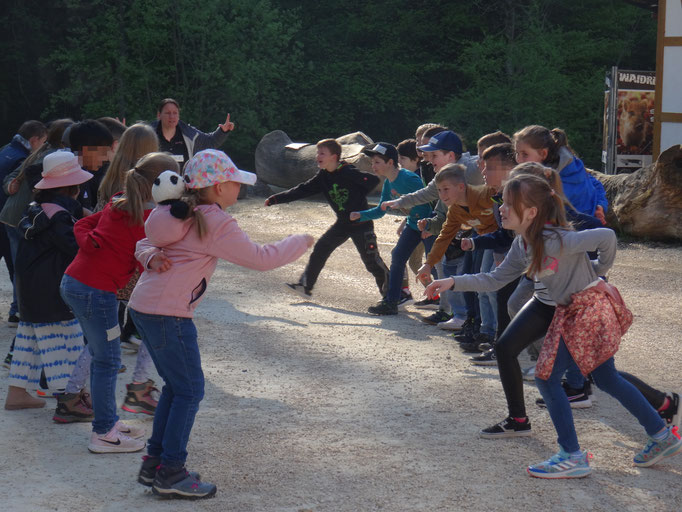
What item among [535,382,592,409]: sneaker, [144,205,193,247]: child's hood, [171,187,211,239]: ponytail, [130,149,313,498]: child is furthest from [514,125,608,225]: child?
[144,205,193,247]: child's hood

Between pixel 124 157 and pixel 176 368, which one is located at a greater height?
pixel 124 157

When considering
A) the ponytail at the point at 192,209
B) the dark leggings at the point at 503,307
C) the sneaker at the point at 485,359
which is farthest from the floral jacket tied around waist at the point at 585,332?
the sneaker at the point at 485,359

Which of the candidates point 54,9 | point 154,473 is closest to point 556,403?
point 154,473

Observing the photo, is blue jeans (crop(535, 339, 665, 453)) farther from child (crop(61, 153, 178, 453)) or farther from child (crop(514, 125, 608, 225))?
child (crop(61, 153, 178, 453))

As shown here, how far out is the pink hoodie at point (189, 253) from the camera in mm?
3627

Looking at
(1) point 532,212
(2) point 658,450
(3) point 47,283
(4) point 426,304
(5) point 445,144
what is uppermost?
(5) point 445,144

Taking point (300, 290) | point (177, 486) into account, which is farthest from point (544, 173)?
point (300, 290)

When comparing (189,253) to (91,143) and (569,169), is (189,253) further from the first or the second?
(569,169)

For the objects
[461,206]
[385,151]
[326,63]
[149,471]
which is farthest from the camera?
[326,63]

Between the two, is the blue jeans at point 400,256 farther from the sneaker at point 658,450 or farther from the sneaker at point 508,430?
the sneaker at point 658,450

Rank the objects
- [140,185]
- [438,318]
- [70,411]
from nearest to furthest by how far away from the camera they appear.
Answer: [140,185] → [70,411] → [438,318]

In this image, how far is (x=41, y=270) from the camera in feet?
15.9

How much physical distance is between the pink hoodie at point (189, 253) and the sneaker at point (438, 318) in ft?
12.3

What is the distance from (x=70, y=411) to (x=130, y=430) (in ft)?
1.61
